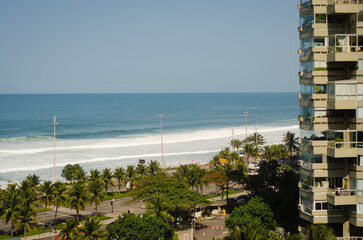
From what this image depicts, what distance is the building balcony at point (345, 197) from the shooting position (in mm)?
37094

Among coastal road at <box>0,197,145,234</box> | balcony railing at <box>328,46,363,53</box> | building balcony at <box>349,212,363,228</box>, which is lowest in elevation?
coastal road at <box>0,197,145,234</box>

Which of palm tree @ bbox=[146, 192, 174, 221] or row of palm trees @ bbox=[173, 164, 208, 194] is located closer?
palm tree @ bbox=[146, 192, 174, 221]

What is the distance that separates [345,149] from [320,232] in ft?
22.7

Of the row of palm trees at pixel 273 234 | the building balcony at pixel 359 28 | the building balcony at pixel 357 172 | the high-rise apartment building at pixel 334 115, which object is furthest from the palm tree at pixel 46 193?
the building balcony at pixel 359 28

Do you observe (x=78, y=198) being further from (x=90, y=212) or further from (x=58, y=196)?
(x=90, y=212)

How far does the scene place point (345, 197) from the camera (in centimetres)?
3712

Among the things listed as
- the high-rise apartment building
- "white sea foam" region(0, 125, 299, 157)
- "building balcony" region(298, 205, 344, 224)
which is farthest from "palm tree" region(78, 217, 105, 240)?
"white sea foam" region(0, 125, 299, 157)

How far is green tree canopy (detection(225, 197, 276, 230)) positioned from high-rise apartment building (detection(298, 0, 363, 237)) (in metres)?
8.13

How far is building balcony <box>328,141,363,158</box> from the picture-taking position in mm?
37219

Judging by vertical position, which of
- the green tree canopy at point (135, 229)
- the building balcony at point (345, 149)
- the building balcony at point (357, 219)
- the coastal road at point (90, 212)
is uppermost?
the building balcony at point (345, 149)

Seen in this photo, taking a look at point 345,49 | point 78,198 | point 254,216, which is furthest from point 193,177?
point 345,49

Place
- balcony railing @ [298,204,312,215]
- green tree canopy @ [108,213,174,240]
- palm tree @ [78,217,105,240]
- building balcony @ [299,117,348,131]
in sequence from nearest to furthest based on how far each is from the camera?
building balcony @ [299,117,348,131] → balcony railing @ [298,204,312,215] → palm tree @ [78,217,105,240] → green tree canopy @ [108,213,174,240]

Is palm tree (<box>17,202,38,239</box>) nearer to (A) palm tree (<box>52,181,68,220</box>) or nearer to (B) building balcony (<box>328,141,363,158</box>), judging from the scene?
(A) palm tree (<box>52,181,68,220</box>)

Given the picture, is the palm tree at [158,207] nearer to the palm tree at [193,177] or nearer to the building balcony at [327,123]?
the palm tree at [193,177]
